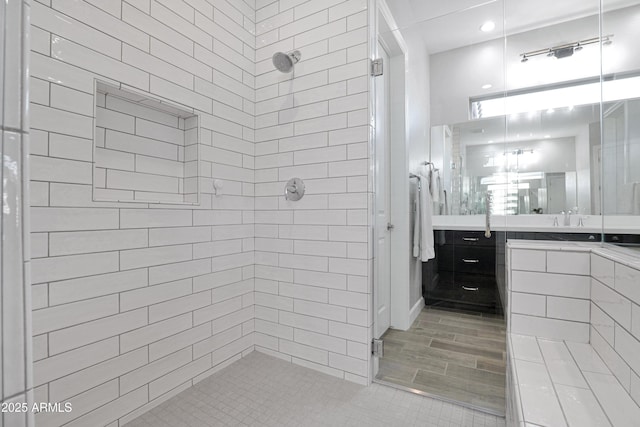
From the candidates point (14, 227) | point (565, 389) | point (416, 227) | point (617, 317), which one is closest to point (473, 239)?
point (416, 227)

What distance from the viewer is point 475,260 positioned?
1998 mm

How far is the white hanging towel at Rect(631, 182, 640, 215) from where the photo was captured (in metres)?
1.29

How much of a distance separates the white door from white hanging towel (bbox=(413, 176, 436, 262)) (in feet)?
0.77

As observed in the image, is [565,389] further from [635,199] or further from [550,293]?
[635,199]

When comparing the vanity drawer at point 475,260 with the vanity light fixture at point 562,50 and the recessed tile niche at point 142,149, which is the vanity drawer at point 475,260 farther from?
the recessed tile niche at point 142,149

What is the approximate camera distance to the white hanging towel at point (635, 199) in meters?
1.29

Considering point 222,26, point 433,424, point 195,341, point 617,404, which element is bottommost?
point 433,424

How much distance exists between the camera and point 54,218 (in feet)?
3.95

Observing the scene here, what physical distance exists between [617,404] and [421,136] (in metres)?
1.74

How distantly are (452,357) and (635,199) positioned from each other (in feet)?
4.19

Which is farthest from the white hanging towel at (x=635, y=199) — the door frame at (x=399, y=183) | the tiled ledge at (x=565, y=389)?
the door frame at (x=399, y=183)

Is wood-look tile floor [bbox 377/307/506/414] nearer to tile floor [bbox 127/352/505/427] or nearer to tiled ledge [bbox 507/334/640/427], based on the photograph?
tile floor [bbox 127/352/505/427]

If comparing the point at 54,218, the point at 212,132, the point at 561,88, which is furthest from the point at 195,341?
the point at 561,88

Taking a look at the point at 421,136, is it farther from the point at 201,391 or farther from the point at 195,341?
the point at 201,391
